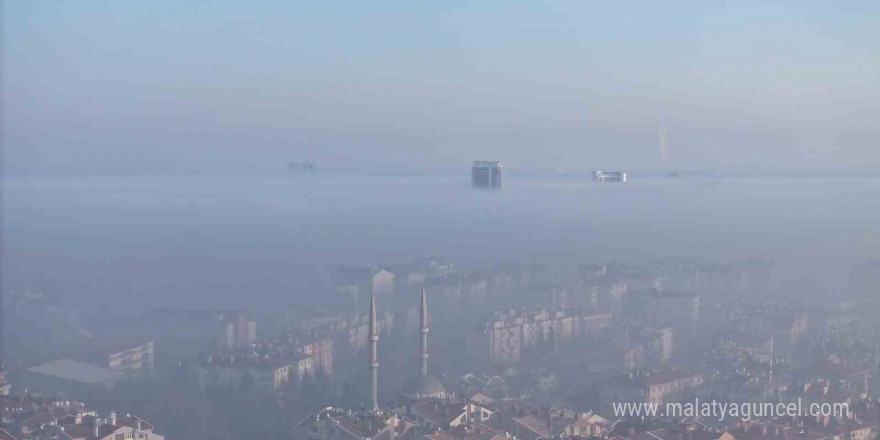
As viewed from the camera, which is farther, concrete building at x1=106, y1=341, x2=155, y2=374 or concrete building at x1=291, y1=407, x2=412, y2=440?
concrete building at x1=106, y1=341, x2=155, y2=374

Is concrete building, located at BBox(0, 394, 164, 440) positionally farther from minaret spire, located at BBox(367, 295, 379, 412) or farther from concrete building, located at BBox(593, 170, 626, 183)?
concrete building, located at BBox(593, 170, 626, 183)

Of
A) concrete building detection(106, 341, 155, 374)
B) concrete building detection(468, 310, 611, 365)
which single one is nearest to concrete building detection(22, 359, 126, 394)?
concrete building detection(106, 341, 155, 374)

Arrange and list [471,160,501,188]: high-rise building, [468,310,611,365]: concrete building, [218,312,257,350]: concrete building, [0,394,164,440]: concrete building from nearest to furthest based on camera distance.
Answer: [0,394,164,440]: concrete building → [468,310,611,365]: concrete building → [218,312,257,350]: concrete building → [471,160,501,188]: high-rise building

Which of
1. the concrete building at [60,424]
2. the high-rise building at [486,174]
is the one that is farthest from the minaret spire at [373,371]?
the high-rise building at [486,174]

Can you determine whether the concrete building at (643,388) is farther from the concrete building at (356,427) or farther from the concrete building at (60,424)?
the concrete building at (60,424)

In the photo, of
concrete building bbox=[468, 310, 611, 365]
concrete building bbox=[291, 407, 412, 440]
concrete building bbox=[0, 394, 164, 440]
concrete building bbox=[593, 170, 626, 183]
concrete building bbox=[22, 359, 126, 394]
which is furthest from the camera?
concrete building bbox=[593, 170, 626, 183]

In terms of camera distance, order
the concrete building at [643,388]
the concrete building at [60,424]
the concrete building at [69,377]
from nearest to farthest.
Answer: the concrete building at [60,424], the concrete building at [643,388], the concrete building at [69,377]

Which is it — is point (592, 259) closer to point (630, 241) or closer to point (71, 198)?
point (630, 241)

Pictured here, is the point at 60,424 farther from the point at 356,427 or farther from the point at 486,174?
the point at 486,174
